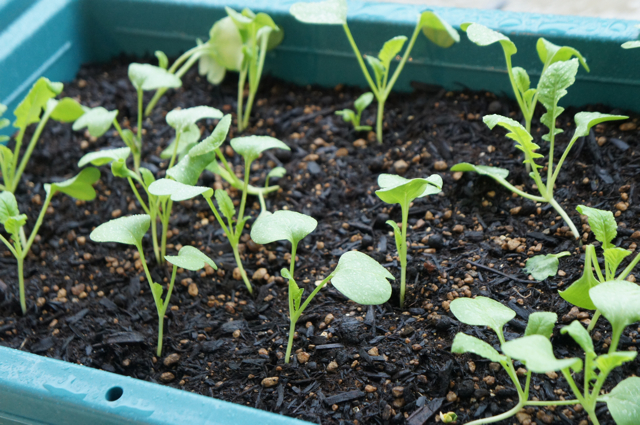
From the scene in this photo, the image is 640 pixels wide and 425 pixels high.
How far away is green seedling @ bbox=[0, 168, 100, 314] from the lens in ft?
3.19

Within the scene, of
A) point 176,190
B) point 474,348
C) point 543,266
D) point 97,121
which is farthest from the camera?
point 97,121

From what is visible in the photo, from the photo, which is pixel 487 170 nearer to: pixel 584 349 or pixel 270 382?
pixel 584 349

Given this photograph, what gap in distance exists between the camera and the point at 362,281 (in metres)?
0.77

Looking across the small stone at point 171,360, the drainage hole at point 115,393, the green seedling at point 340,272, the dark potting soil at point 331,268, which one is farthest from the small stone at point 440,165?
the drainage hole at point 115,393

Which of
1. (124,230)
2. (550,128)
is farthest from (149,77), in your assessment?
(550,128)

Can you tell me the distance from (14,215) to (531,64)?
119 cm

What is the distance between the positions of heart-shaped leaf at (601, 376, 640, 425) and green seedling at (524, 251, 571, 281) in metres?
0.26

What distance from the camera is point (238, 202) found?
4.11ft

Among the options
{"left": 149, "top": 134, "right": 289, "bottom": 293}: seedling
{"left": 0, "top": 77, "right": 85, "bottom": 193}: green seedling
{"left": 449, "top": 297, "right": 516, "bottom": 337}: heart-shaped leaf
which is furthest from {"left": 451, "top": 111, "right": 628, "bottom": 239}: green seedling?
{"left": 0, "top": 77, "right": 85, "bottom": 193}: green seedling

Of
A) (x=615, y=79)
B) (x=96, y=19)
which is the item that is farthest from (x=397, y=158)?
(x=96, y=19)

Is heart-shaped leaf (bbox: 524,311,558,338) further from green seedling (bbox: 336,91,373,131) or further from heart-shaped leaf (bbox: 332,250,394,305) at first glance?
green seedling (bbox: 336,91,373,131)

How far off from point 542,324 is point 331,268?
1.44 ft

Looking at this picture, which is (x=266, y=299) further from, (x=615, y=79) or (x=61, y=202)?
(x=615, y=79)

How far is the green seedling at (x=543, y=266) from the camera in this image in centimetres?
93
